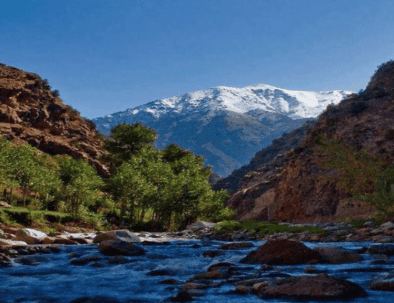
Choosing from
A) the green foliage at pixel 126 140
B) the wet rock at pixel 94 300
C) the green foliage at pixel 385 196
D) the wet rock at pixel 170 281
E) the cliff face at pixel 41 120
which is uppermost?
the cliff face at pixel 41 120

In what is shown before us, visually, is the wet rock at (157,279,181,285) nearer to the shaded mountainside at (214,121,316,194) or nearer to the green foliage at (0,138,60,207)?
the green foliage at (0,138,60,207)

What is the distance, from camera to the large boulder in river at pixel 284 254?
41.2ft

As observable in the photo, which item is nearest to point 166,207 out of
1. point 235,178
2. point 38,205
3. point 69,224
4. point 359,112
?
point 69,224

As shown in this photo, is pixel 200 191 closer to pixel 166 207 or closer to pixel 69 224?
pixel 166 207

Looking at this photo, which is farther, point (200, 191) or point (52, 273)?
point (200, 191)

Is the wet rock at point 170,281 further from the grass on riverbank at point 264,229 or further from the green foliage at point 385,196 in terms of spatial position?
the green foliage at point 385,196

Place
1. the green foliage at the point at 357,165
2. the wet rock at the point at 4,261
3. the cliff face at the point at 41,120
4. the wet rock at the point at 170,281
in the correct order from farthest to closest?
1. the cliff face at the point at 41,120
2. the green foliage at the point at 357,165
3. the wet rock at the point at 4,261
4. the wet rock at the point at 170,281

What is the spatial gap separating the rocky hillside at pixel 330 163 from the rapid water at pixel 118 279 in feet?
94.8

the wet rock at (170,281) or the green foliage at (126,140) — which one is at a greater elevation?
the green foliage at (126,140)

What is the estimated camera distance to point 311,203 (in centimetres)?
4956

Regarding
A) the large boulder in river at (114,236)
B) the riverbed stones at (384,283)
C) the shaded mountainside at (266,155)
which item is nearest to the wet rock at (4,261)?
the large boulder in river at (114,236)

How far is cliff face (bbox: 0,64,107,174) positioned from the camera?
68812 millimetres

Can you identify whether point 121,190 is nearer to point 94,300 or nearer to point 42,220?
point 42,220

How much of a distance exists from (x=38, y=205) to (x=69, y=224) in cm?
597
